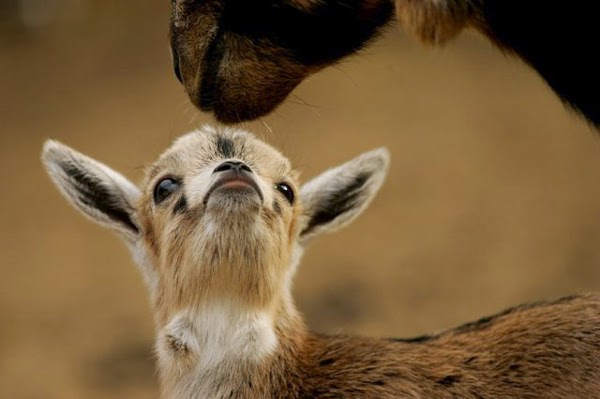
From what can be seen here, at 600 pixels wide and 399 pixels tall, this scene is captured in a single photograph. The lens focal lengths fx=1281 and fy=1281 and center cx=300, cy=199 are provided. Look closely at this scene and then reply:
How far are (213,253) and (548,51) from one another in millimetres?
1220

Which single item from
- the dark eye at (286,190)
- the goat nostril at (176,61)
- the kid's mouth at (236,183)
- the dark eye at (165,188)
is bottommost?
the kid's mouth at (236,183)

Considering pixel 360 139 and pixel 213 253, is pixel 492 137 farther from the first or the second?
pixel 213 253

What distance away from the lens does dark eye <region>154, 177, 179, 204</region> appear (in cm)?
417

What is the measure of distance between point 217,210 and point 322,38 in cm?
69

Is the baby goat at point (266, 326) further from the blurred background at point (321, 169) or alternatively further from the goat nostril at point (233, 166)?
the blurred background at point (321, 169)

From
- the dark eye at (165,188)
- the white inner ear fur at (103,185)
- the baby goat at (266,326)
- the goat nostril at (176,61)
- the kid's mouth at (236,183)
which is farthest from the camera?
the white inner ear fur at (103,185)

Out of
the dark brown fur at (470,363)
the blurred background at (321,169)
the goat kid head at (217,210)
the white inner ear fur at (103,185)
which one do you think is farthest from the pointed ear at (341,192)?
the blurred background at (321,169)

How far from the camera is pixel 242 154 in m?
4.24

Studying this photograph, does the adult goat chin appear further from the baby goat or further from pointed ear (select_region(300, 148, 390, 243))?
pointed ear (select_region(300, 148, 390, 243))

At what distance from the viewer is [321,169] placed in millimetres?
7695

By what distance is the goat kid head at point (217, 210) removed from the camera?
3.90 m

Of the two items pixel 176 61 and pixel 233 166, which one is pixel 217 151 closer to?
pixel 233 166

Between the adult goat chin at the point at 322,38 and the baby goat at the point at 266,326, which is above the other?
the adult goat chin at the point at 322,38

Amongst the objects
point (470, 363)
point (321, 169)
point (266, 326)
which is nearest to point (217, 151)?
point (266, 326)
